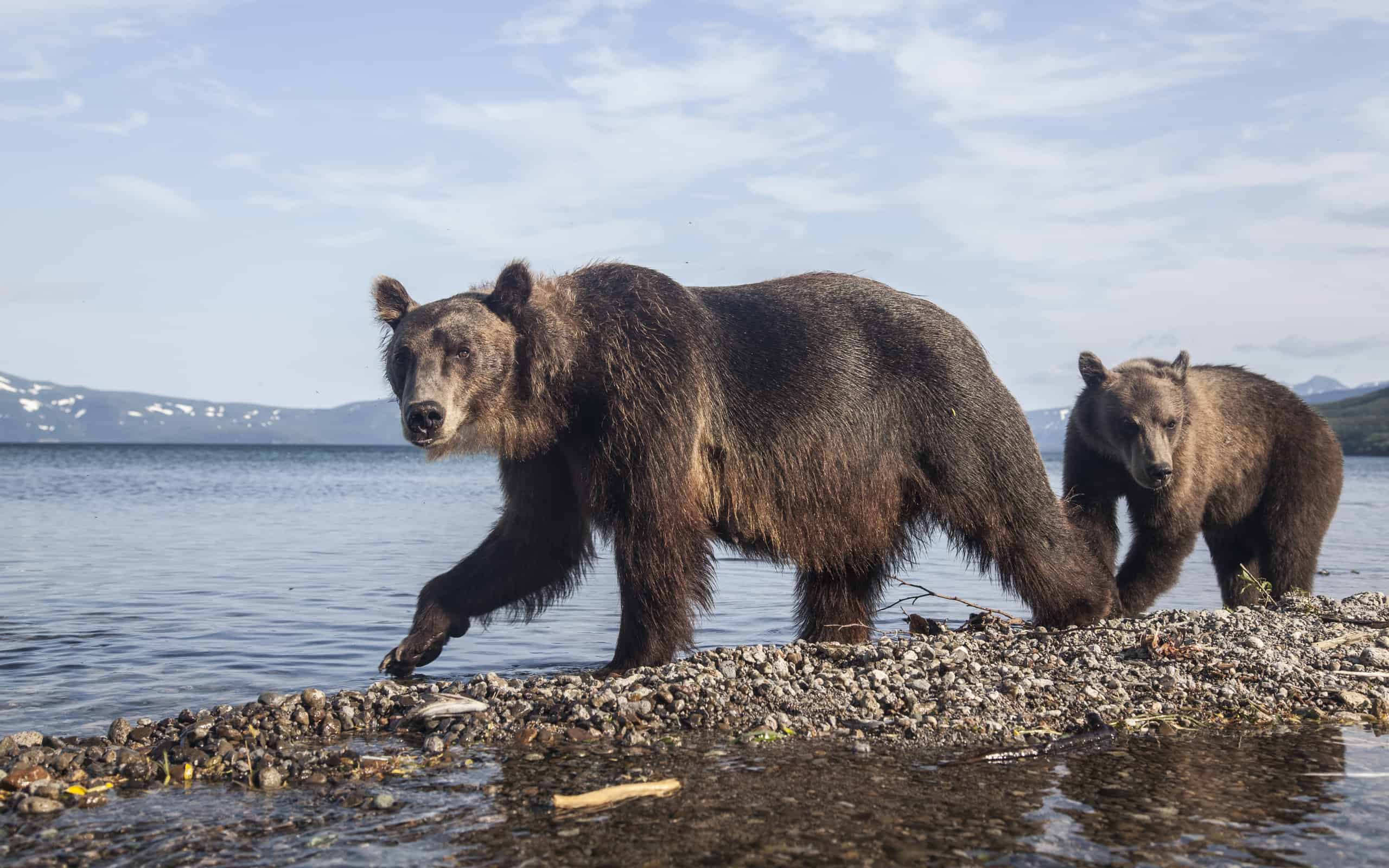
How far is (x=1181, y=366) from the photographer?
10.3 m

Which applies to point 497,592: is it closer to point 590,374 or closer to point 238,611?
point 590,374

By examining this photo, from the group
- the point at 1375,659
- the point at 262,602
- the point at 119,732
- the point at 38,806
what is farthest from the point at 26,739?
the point at 1375,659

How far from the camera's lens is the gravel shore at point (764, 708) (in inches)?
187

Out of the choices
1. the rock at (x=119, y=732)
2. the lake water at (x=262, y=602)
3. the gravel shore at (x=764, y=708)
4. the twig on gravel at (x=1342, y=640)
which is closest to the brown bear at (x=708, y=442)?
the gravel shore at (x=764, y=708)

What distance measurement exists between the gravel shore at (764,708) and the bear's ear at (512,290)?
196 centimetres

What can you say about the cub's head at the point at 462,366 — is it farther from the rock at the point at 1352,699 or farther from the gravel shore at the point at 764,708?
the rock at the point at 1352,699

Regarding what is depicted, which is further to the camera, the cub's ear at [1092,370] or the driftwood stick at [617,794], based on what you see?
the cub's ear at [1092,370]

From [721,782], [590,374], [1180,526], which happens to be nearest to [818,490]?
[590,374]

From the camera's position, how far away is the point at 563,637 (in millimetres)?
8906

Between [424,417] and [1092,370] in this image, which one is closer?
[424,417]

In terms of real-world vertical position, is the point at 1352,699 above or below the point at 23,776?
above

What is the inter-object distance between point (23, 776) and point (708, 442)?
Answer: 142 inches

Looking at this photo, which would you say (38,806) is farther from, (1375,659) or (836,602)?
(1375,659)

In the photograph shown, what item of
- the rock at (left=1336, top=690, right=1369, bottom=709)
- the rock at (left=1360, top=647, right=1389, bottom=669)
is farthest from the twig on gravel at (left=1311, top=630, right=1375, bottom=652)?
the rock at (left=1336, top=690, right=1369, bottom=709)
